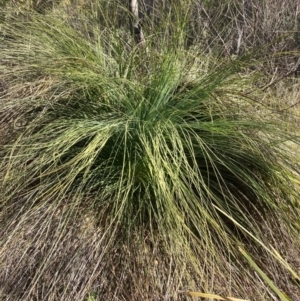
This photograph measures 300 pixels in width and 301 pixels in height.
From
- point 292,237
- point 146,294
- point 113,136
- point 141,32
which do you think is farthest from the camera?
point 141,32

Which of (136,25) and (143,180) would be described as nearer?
(143,180)

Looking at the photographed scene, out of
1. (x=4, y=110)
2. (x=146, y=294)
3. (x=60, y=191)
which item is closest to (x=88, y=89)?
(x=4, y=110)

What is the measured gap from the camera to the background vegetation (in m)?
2.29

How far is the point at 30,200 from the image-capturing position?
249 cm

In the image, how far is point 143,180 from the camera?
252 cm

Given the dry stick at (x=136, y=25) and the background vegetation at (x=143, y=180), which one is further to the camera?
the dry stick at (x=136, y=25)

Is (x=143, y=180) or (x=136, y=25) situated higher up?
(x=136, y=25)

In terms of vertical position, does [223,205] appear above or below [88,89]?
below

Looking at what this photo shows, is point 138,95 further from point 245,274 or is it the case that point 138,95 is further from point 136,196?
point 245,274

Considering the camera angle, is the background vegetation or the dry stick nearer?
the background vegetation

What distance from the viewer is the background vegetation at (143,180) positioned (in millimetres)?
2291

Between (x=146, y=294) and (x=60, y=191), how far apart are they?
1.90 ft

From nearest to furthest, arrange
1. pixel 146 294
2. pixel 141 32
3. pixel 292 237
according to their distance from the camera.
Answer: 1. pixel 146 294
2. pixel 292 237
3. pixel 141 32

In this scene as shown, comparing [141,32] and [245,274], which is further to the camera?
[141,32]
